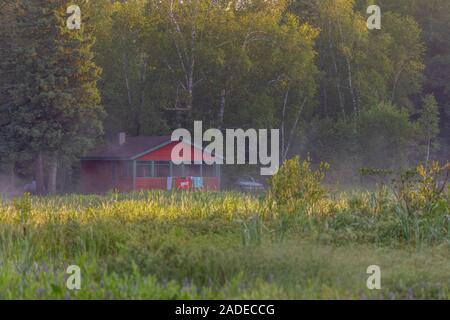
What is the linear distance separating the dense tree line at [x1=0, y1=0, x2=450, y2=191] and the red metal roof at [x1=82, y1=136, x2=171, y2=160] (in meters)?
1.77

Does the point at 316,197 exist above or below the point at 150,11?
below

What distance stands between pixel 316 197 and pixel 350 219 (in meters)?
1.03

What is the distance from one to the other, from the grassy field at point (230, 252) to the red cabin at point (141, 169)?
2394 centimetres

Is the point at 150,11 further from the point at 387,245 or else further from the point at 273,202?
the point at 387,245

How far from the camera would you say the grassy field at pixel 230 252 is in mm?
8500

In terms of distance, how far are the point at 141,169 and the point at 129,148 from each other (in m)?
1.64

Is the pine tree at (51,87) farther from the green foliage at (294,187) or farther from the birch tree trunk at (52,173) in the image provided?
the green foliage at (294,187)

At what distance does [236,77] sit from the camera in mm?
45250

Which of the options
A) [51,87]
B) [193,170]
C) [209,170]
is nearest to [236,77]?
[209,170]

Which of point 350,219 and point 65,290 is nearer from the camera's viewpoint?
point 65,290

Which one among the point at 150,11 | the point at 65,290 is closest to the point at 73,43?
the point at 150,11

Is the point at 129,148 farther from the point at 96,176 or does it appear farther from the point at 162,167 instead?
the point at 96,176

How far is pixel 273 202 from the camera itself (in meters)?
15.4

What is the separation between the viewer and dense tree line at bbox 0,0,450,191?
3931 centimetres
